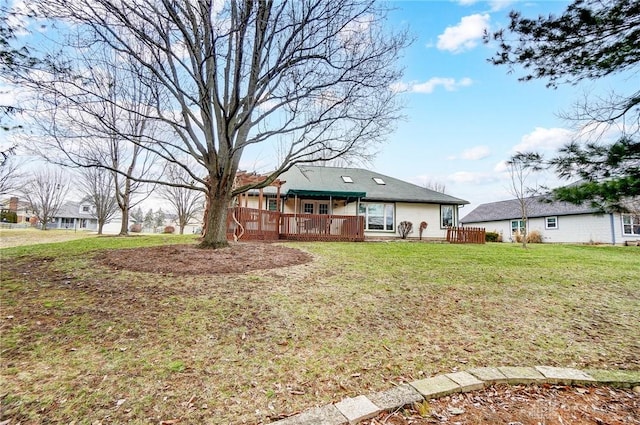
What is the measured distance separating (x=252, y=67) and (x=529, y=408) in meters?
7.43

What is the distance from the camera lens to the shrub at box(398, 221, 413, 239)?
1614 cm

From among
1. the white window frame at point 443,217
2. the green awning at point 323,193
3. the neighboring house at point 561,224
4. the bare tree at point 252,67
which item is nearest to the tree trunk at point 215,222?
the bare tree at point 252,67

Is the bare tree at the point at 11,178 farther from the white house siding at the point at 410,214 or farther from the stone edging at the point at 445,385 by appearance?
the stone edging at the point at 445,385

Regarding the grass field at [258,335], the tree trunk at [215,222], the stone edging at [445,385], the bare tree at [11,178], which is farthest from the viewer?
the bare tree at [11,178]

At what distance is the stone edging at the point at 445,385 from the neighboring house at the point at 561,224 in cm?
1378

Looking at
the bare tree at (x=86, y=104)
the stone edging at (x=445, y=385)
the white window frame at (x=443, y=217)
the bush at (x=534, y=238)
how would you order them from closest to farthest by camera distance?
the stone edging at (x=445, y=385), the bare tree at (x=86, y=104), the white window frame at (x=443, y=217), the bush at (x=534, y=238)

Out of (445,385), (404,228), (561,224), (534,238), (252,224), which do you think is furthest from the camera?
(534,238)

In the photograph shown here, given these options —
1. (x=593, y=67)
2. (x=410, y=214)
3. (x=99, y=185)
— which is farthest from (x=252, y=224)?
(x=99, y=185)

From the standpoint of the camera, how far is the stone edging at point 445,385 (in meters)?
2.07

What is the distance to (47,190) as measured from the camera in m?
27.6

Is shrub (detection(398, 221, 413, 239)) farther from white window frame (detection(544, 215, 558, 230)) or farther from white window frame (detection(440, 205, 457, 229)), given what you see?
white window frame (detection(544, 215, 558, 230))

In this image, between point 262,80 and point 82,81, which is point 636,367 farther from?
point 82,81

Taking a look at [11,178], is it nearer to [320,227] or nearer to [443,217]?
[320,227]

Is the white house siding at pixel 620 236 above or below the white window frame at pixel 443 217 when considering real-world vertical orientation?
below
